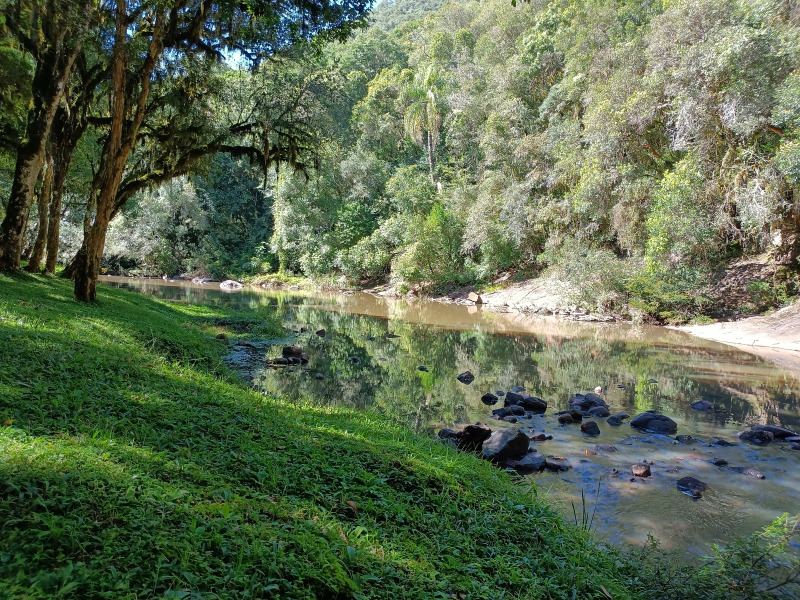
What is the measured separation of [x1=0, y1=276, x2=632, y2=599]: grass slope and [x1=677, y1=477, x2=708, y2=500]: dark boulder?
2.31 metres

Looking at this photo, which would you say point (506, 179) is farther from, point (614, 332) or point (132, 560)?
point (132, 560)

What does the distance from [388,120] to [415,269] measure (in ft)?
55.7

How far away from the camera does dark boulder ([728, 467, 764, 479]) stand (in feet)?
22.7

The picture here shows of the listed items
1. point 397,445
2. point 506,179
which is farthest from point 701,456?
point 506,179

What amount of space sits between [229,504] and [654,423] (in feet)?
25.9

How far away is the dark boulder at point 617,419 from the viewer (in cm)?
919

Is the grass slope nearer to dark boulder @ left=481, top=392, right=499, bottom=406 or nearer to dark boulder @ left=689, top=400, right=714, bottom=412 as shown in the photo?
dark boulder @ left=481, top=392, right=499, bottom=406

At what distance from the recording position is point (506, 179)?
3194cm

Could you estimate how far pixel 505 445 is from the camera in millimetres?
6945

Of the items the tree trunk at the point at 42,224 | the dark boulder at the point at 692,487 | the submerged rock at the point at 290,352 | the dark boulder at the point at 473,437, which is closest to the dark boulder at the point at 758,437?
the dark boulder at the point at 692,487

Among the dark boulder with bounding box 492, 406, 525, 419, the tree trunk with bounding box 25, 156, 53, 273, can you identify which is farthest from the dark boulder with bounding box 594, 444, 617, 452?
the tree trunk with bounding box 25, 156, 53, 273

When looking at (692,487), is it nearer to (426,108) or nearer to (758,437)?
(758,437)

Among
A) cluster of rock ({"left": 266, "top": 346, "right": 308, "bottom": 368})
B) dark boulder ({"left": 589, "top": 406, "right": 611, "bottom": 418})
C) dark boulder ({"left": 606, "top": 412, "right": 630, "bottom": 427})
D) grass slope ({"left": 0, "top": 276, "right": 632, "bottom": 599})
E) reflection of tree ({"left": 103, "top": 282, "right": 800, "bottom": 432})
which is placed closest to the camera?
grass slope ({"left": 0, "top": 276, "right": 632, "bottom": 599})

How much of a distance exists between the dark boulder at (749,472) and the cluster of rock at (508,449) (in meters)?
2.38
